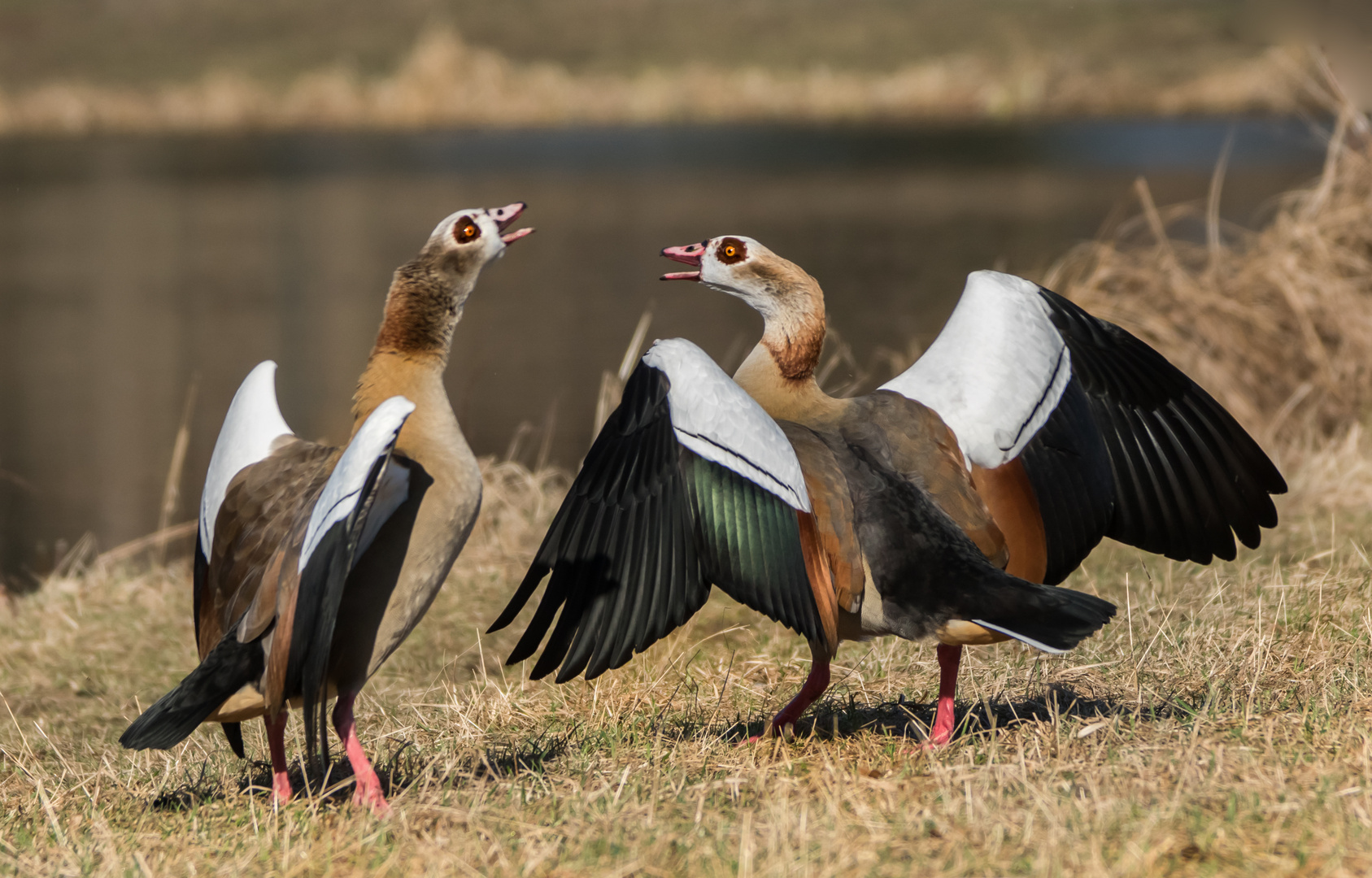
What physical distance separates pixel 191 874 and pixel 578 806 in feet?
2.37

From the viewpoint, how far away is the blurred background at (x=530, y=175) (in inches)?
456

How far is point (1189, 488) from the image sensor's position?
3887 mm

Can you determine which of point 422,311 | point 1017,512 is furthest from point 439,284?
point 1017,512

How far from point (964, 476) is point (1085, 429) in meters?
0.37

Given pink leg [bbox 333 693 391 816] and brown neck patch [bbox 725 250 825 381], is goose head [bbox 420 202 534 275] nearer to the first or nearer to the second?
brown neck patch [bbox 725 250 825 381]

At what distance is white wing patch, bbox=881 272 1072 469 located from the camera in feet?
11.9

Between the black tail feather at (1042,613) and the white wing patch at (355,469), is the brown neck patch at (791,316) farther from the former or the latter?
the white wing patch at (355,469)

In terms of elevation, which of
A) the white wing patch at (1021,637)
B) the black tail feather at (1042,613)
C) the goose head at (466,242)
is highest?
the goose head at (466,242)

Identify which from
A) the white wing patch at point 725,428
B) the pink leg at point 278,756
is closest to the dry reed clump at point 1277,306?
the white wing patch at point 725,428

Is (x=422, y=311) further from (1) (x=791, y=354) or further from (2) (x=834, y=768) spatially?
(2) (x=834, y=768)

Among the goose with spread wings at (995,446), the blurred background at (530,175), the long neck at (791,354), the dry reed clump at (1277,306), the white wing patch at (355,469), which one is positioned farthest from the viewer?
the blurred background at (530,175)

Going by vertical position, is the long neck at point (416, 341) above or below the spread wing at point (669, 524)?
above

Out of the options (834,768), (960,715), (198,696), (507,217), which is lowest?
(960,715)

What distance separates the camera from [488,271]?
19312 mm
